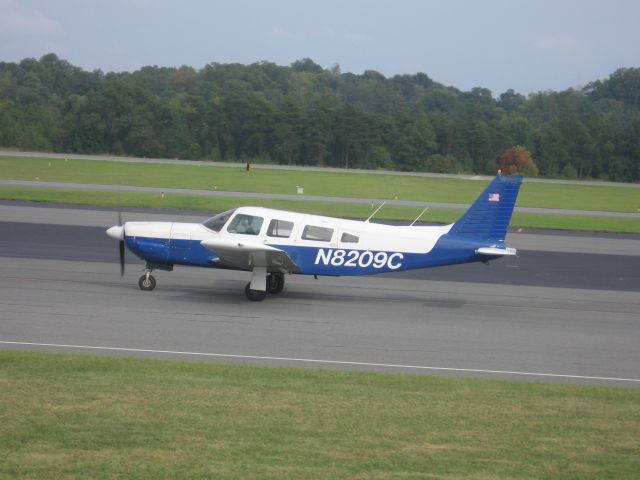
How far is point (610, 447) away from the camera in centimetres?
858

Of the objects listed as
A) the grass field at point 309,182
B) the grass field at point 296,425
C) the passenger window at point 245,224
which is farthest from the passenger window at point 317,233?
the grass field at point 309,182

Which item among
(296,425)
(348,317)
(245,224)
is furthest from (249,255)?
(296,425)

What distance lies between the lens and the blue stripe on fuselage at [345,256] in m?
18.5

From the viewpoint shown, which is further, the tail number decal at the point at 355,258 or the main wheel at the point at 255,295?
the tail number decal at the point at 355,258

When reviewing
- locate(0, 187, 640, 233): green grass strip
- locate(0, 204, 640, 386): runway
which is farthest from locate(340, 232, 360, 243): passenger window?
locate(0, 187, 640, 233): green grass strip

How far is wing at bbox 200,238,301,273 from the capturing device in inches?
700

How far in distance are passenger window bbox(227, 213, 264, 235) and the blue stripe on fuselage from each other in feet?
1.94

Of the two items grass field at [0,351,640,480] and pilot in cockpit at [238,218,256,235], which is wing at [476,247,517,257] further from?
grass field at [0,351,640,480]

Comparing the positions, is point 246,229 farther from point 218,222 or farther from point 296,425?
point 296,425

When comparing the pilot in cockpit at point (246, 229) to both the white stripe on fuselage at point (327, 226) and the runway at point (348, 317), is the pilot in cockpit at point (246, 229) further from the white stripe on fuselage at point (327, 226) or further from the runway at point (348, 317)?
the runway at point (348, 317)

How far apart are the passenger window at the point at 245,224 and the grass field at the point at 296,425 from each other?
266 inches

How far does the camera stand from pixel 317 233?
18656 mm

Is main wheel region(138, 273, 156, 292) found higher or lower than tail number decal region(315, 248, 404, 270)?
lower

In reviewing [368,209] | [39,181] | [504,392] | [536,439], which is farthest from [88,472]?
[39,181]
